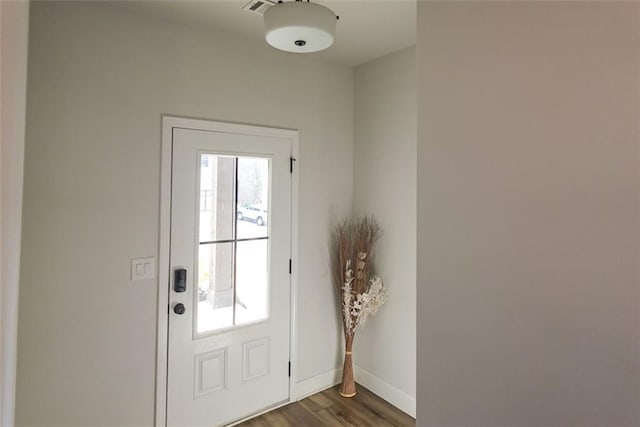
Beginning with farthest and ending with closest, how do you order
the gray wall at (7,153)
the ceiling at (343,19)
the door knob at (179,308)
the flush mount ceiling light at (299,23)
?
1. the door knob at (179,308)
2. the ceiling at (343,19)
3. the flush mount ceiling light at (299,23)
4. the gray wall at (7,153)

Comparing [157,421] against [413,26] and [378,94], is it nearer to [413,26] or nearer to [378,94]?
[378,94]

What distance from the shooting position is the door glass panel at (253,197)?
2500mm

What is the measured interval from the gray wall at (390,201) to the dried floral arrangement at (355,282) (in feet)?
0.25

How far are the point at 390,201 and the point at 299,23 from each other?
148 centimetres

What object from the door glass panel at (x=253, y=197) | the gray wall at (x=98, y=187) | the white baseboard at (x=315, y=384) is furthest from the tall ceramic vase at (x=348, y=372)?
the gray wall at (x=98, y=187)

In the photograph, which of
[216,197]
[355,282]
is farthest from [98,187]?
[355,282]

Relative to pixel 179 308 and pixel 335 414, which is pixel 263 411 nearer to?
pixel 335 414

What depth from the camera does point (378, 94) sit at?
285 centimetres

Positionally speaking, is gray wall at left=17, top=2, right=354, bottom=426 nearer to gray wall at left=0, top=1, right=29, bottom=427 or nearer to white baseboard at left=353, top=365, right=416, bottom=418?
gray wall at left=0, top=1, right=29, bottom=427

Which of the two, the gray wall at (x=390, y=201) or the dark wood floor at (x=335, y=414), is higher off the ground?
the gray wall at (x=390, y=201)

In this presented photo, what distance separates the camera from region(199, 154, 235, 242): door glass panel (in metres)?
2.35

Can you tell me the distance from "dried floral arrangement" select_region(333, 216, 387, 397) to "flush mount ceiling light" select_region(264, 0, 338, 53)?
151cm

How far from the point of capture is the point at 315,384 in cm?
289

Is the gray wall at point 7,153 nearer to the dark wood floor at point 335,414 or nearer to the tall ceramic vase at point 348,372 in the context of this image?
the dark wood floor at point 335,414
